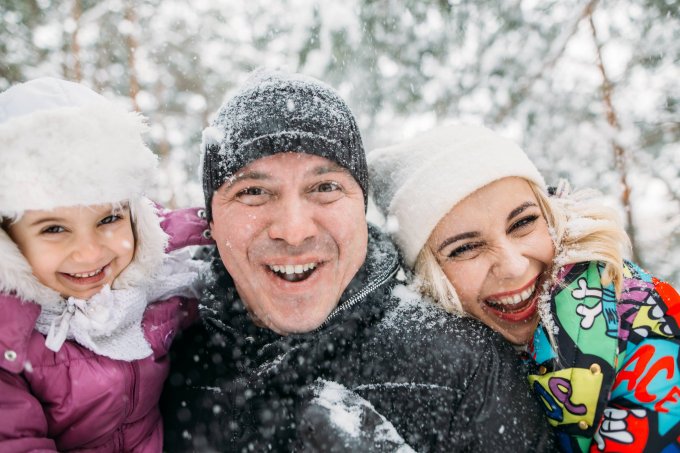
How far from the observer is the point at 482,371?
189 centimetres

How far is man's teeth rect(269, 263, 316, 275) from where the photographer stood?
6.63 feet

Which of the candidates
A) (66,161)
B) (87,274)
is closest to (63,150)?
(66,161)

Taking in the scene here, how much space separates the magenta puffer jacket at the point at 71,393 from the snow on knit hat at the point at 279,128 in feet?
2.70

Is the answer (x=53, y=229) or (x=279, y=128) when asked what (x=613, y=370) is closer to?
(x=279, y=128)

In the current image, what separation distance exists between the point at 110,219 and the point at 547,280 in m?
2.06

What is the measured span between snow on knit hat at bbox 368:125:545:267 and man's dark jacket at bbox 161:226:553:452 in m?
0.30

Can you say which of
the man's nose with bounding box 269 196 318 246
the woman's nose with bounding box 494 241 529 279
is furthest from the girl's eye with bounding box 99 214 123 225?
the woman's nose with bounding box 494 241 529 279

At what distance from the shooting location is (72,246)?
1952mm

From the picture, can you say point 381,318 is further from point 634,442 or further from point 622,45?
point 622,45

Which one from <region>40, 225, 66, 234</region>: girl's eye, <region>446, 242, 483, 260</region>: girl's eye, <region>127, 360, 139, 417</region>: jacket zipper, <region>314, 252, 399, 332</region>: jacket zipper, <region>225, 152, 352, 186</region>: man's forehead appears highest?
<region>225, 152, 352, 186</region>: man's forehead

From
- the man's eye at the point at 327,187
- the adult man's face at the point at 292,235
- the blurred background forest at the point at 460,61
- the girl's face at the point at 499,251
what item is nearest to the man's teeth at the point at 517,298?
the girl's face at the point at 499,251

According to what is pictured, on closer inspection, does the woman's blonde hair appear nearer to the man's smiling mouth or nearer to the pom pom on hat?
the man's smiling mouth

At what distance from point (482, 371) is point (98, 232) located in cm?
172

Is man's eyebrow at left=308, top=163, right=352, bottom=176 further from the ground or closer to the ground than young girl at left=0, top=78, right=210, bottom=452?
further from the ground
